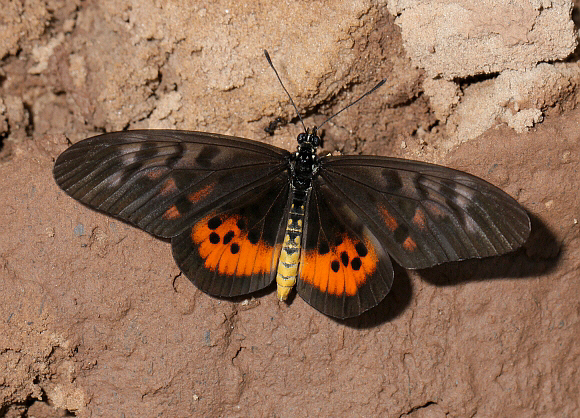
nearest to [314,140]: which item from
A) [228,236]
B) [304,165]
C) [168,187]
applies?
[304,165]

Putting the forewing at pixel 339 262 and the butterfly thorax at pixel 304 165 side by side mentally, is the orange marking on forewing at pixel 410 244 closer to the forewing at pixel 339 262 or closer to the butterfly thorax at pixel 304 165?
the forewing at pixel 339 262

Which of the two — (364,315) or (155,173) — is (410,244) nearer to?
(364,315)

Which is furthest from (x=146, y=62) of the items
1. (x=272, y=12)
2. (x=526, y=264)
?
(x=526, y=264)

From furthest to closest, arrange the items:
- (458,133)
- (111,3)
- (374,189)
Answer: (111,3), (458,133), (374,189)

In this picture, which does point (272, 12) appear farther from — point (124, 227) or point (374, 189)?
point (124, 227)

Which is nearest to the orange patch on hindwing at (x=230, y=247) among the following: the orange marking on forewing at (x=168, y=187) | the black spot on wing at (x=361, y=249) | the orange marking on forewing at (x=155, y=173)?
the orange marking on forewing at (x=168, y=187)

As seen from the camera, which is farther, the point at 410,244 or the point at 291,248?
the point at 291,248

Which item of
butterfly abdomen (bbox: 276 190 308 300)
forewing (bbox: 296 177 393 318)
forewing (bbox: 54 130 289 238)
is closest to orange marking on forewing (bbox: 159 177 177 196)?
forewing (bbox: 54 130 289 238)
